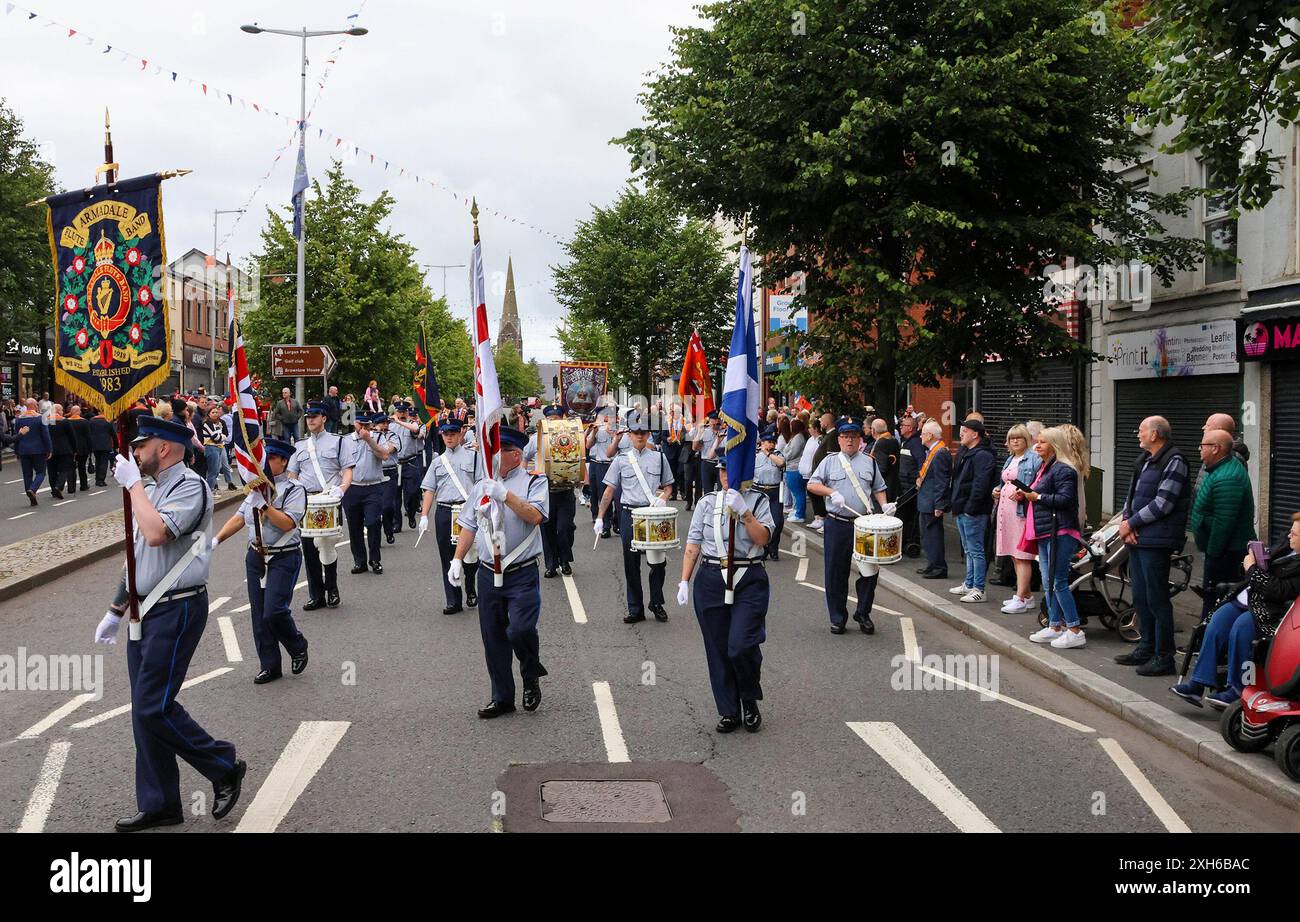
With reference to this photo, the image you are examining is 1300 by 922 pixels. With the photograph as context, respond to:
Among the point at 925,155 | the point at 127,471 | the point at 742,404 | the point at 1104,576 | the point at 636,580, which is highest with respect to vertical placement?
the point at 925,155

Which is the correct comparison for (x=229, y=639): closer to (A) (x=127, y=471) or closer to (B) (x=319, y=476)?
(B) (x=319, y=476)

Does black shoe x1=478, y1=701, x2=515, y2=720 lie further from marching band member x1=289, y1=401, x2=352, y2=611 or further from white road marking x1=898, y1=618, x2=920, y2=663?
marching band member x1=289, y1=401, x2=352, y2=611

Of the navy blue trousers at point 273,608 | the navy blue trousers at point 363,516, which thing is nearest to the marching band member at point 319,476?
the navy blue trousers at point 363,516

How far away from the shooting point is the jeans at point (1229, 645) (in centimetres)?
700

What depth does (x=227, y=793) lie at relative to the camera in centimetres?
571

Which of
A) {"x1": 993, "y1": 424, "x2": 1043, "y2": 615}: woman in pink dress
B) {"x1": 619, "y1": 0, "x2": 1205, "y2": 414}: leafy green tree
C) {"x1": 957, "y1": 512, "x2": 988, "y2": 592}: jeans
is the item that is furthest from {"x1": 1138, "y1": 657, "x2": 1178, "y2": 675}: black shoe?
{"x1": 619, "y1": 0, "x2": 1205, "y2": 414}: leafy green tree

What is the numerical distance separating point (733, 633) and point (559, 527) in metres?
6.64

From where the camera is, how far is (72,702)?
794cm

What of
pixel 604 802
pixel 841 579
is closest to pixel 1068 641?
pixel 841 579

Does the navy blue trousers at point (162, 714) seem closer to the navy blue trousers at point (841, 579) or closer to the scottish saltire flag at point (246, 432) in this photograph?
the scottish saltire flag at point (246, 432)

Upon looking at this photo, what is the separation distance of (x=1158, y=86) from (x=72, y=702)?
9.56 metres

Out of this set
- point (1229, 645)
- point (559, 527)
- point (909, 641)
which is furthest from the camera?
point (559, 527)

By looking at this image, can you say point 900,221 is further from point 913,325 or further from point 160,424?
point 160,424

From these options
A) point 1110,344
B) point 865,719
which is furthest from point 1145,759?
point 1110,344
